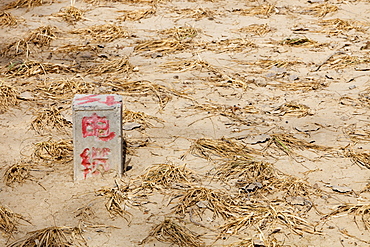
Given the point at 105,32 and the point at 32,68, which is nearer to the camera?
the point at 32,68

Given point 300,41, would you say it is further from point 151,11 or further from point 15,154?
point 15,154

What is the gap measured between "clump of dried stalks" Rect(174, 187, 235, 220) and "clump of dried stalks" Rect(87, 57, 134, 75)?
2.23 meters

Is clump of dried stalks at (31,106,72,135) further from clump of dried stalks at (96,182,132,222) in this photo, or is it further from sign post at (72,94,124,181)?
clump of dried stalks at (96,182,132,222)

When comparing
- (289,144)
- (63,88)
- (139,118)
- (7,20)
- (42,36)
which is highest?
(289,144)

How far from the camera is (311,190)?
3658 millimetres

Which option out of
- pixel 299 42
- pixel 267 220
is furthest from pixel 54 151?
pixel 299 42

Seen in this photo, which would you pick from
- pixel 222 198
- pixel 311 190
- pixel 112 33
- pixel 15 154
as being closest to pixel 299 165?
pixel 311 190

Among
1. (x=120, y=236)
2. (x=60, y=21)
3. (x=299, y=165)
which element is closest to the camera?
(x=120, y=236)

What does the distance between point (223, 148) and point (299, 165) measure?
21.9 inches

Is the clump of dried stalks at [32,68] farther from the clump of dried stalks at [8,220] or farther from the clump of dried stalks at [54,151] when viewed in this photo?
the clump of dried stalks at [8,220]

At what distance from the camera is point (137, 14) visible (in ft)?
22.8

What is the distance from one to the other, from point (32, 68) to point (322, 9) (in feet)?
12.0

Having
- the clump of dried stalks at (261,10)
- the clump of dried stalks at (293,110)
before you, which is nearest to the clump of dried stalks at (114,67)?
the clump of dried stalks at (293,110)

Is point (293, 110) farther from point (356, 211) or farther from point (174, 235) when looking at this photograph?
point (174, 235)
